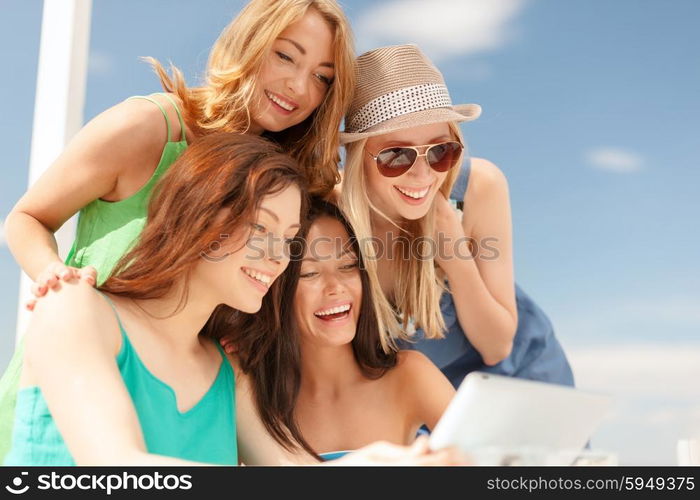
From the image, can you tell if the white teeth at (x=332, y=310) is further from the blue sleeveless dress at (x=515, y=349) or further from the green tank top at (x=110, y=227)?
the green tank top at (x=110, y=227)

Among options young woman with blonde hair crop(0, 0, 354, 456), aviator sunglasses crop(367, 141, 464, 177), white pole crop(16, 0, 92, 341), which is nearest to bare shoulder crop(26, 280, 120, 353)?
young woman with blonde hair crop(0, 0, 354, 456)

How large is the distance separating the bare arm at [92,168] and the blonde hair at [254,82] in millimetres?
217

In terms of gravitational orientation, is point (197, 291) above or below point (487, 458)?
above

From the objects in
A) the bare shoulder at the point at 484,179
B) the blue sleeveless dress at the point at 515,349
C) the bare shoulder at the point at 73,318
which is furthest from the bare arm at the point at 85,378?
the bare shoulder at the point at 484,179

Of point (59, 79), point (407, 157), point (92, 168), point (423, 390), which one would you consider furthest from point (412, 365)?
point (59, 79)

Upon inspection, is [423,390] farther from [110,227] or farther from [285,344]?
[110,227]

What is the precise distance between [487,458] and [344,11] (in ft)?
6.99

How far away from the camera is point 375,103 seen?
3076 mm

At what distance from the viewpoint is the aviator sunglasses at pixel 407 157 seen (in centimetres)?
304

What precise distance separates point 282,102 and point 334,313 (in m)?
0.84

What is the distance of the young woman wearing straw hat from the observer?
305 centimetres

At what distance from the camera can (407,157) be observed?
3045 mm
